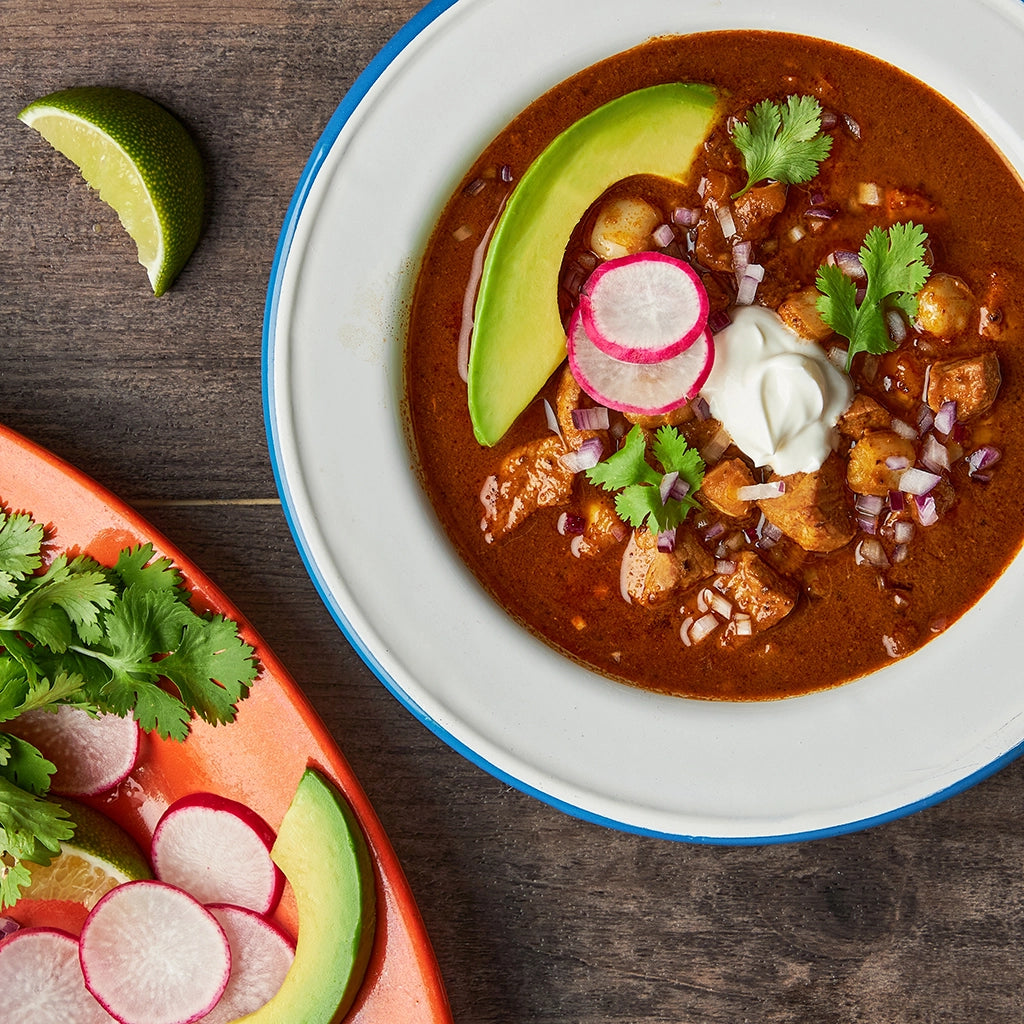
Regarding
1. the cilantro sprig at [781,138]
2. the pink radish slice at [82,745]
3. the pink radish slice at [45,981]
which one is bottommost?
the pink radish slice at [45,981]

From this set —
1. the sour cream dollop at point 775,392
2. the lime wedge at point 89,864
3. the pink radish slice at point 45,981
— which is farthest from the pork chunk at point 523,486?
the pink radish slice at point 45,981

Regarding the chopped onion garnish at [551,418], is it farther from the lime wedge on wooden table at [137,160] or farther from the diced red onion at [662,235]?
the lime wedge on wooden table at [137,160]

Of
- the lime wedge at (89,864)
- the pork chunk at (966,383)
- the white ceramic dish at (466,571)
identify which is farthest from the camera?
the lime wedge at (89,864)

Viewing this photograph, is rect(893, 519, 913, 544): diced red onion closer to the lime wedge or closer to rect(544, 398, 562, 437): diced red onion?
rect(544, 398, 562, 437): diced red onion

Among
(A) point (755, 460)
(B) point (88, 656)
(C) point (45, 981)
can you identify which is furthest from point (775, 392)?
(C) point (45, 981)

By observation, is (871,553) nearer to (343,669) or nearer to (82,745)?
(343,669)

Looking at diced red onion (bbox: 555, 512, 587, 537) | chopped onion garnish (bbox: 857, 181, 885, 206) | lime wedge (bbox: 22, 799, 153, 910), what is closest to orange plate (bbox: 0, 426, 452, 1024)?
lime wedge (bbox: 22, 799, 153, 910)
